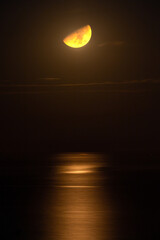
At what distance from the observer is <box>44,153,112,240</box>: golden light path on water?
5.39 meters

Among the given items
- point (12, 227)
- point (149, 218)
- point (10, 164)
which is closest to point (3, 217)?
point (12, 227)

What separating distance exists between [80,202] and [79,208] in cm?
37

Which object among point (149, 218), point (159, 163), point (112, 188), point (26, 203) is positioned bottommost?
point (149, 218)

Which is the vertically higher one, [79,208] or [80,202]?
[80,202]

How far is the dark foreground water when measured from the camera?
5.43 m

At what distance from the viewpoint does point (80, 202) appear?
7.01 metres

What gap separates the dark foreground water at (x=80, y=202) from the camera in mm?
5426

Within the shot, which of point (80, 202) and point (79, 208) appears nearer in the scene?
point (79, 208)

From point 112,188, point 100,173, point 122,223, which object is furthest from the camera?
point 100,173

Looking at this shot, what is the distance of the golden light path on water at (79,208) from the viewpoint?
5.39 metres

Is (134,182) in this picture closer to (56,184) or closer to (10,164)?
(56,184)

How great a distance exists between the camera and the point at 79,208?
6.64 meters

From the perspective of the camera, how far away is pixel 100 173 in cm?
1003

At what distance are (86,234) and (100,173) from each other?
4753 millimetres
